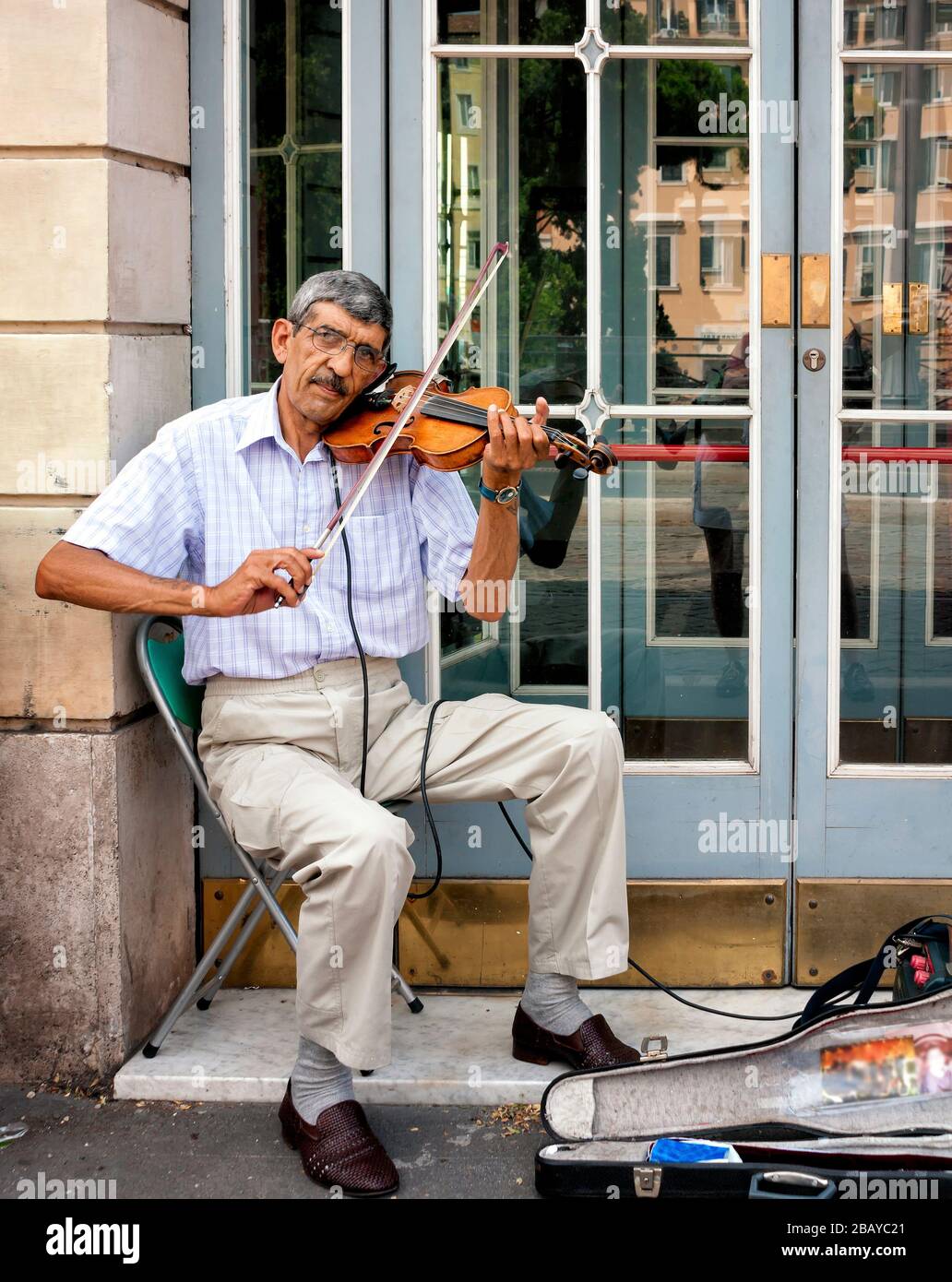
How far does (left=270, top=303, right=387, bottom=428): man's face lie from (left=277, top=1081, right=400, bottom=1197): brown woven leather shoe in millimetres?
1266

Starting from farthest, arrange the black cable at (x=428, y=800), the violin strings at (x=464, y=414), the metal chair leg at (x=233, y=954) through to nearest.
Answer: the metal chair leg at (x=233, y=954), the black cable at (x=428, y=800), the violin strings at (x=464, y=414)

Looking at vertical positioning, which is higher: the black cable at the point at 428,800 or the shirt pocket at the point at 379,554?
the shirt pocket at the point at 379,554

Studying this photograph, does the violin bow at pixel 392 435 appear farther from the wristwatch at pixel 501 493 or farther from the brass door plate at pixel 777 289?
the brass door plate at pixel 777 289

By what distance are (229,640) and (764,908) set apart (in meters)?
1.30

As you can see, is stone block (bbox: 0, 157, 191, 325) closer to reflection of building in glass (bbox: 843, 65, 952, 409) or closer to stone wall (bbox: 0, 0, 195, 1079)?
stone wall (bbox: 0, 0, 195, 1079)

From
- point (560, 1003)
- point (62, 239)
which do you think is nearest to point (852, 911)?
point (560, 1003)

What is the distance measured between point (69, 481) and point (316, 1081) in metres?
1.22

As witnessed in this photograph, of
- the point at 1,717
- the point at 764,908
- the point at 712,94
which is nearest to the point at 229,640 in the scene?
the point at 1,717

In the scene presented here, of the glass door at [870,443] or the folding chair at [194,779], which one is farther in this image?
the glass door at [870,443]

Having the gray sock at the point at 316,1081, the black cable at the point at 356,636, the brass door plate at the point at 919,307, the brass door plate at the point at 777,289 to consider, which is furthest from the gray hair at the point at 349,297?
the gray sock at the point at 316,1081

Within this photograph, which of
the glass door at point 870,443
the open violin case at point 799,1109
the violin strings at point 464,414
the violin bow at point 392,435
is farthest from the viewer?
the glass door at point 870,443

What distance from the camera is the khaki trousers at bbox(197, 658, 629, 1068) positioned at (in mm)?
2598

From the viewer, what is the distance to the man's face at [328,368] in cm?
287

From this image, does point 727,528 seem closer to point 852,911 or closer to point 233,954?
point 852,911
